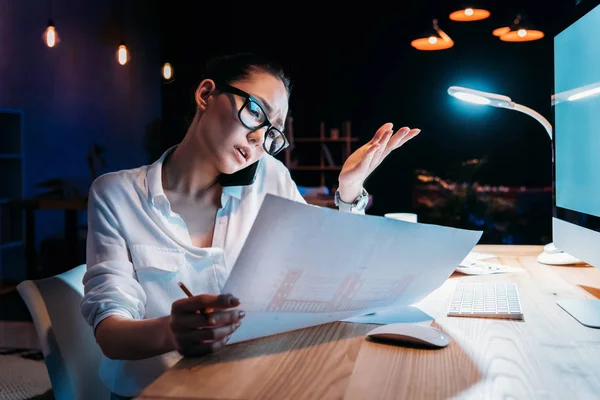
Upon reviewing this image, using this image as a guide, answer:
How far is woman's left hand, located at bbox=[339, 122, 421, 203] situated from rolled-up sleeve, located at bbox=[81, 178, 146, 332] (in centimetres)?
54

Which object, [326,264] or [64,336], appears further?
[64,336]

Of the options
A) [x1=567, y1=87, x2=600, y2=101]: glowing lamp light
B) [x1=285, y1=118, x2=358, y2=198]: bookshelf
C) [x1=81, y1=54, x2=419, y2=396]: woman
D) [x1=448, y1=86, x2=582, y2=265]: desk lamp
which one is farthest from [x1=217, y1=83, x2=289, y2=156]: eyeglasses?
[x1=285, y1=118, x2=358, y2=198]: bookshelf

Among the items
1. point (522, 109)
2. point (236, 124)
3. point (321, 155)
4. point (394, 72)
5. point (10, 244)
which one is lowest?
point (10, 244)

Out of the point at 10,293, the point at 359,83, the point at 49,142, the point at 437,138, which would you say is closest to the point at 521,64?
the point at 437,138

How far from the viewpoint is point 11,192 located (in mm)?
5516

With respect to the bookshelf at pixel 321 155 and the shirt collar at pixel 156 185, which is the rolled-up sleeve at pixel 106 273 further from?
the bookshelf at pixel 321 155

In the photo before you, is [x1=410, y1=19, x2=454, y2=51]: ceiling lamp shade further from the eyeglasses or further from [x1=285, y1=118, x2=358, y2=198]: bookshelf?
the eyeglasses

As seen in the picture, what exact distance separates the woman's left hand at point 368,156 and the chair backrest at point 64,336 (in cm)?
63

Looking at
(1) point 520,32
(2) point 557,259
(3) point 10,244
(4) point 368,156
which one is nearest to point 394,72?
(1) point 520,32

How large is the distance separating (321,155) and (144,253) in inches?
305

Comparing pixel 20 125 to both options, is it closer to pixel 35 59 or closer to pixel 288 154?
pixel 35 59

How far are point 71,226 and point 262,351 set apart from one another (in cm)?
481

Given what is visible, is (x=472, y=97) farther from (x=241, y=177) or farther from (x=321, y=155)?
(x=321, y=155)

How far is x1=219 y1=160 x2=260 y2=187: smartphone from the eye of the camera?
50.7 inches
